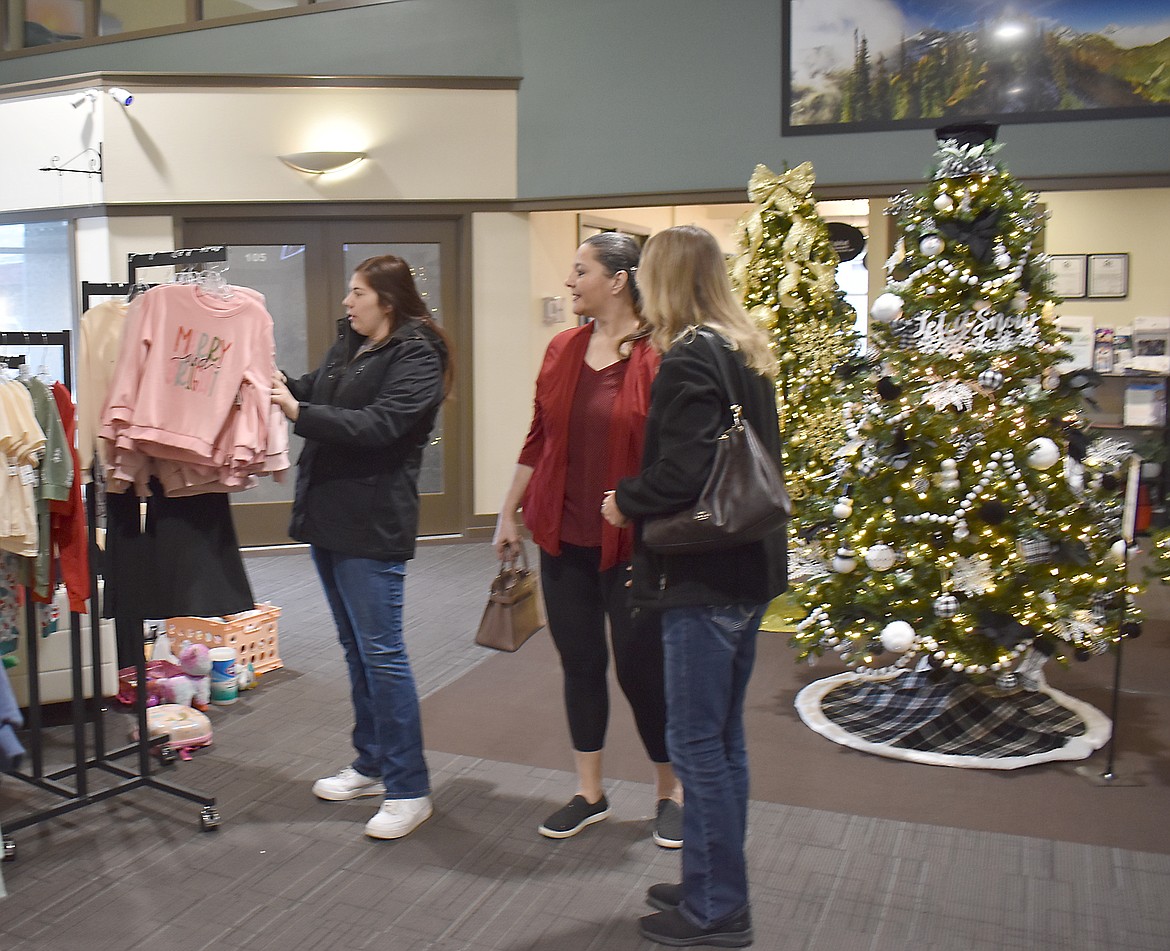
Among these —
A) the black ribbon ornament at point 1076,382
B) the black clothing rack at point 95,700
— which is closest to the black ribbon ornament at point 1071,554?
the black ribbon ornament at point 1076,382

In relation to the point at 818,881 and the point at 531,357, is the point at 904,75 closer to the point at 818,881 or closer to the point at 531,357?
the point at 531,357

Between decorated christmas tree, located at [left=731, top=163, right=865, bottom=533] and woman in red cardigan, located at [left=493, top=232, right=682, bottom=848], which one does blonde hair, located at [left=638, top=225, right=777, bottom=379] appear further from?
decorated christmas tree, located at [left=731, top=163, right=865, bottom=533]

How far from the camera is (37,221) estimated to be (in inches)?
312

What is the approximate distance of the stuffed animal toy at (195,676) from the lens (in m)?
4.27

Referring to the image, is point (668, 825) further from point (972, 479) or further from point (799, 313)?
point (799, 313)

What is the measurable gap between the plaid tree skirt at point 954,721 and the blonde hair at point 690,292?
6.24 ft

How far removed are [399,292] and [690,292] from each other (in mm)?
1019

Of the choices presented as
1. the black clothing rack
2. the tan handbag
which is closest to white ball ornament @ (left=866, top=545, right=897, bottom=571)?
the tan handbag

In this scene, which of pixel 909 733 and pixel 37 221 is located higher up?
pixel 37 221

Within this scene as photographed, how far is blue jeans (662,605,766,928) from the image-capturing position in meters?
2.51

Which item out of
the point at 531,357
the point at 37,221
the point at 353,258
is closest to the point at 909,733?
the point at 531,357

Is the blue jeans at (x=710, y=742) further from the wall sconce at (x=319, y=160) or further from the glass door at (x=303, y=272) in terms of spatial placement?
the wall sconce at (x=319, y=160)

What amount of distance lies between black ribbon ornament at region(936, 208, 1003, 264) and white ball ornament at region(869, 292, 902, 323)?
275 millimetres

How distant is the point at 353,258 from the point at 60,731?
4.34 metres
